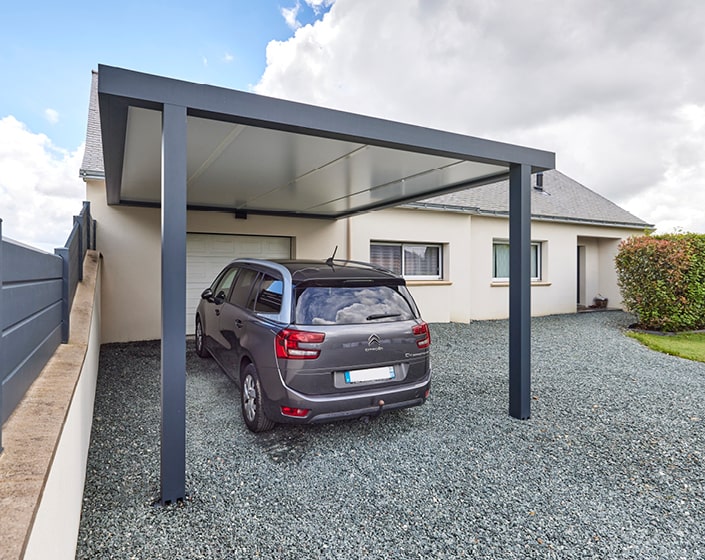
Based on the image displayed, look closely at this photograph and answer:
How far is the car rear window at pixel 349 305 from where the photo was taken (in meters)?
3.52

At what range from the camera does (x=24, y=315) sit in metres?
1.77

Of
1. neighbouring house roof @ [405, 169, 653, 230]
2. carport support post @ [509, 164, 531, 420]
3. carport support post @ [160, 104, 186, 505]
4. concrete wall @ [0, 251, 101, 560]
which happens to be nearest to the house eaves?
neighbouring house roof @ [405, 169, 653, 230]

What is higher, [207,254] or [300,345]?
[207,254]

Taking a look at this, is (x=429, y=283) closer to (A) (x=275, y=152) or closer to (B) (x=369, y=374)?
(A) (x=275, y=152)

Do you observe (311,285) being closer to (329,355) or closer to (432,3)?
(329,355)

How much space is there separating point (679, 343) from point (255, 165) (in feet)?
32.3

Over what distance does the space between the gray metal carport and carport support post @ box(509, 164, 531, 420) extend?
0.01 metres

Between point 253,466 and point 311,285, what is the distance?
1.64 m

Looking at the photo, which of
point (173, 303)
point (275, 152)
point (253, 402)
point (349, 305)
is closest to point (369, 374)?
point (349, 305)

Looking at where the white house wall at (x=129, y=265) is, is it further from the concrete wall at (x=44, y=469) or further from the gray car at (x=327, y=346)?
the concrete wall at (x=44, y=469)

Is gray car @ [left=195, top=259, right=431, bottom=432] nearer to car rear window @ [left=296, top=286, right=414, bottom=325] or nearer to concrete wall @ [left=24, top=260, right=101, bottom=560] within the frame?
car rear window @ [left=296, top=286, right=414, bottom=325]

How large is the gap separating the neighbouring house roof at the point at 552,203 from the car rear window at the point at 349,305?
6390 mm

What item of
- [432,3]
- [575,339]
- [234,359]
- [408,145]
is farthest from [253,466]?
[432,3]

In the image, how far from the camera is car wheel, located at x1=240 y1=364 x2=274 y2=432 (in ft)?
12.0
